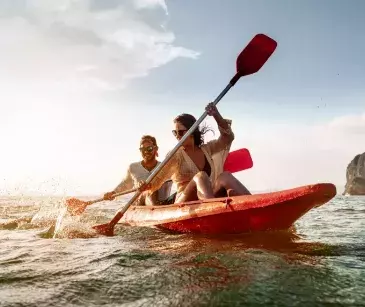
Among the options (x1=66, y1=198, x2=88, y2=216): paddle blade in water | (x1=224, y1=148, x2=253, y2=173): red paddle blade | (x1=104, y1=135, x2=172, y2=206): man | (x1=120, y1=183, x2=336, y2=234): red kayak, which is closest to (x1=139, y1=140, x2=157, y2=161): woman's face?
(x1=104, y1=135, x2=172, y2=206): man

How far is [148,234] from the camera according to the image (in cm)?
588

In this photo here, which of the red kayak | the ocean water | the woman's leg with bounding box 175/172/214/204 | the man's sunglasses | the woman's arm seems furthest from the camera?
the man's sunglasses

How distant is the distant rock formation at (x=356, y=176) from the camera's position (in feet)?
311

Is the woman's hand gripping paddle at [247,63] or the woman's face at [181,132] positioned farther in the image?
the woman's hand gripping paddle at [247,63]

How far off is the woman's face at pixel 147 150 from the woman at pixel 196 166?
1232 millimetres

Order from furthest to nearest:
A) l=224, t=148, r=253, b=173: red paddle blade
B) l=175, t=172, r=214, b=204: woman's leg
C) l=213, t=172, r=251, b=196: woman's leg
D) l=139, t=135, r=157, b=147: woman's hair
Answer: l=224, t=148, r=253, b=173: red paddle blade → l=139, t=135, r=157, b=147: woman's hair → l=175, t=172, r=214, b=204: woman's leg → l=213, t=172, r=251, b=196: woman's leg

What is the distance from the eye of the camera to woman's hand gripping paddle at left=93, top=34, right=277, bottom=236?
21.3 feet

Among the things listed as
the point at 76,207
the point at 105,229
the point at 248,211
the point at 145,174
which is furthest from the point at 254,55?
the point at 76,207

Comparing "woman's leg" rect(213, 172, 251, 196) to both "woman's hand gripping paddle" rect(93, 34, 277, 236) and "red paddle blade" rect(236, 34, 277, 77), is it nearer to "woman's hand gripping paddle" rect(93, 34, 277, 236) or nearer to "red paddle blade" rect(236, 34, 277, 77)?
"woman's hand gripping paddle" rect(93, 34, 277, 236)

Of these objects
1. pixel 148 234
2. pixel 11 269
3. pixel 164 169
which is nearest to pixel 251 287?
pixel 11 269

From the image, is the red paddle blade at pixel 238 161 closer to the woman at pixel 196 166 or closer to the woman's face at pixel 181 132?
the woman at pixel 196 166

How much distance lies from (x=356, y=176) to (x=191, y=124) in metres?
105

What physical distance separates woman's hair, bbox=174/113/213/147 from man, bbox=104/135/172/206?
143 centimetres

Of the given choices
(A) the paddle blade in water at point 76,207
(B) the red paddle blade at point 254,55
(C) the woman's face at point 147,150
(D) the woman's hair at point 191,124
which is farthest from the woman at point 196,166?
(A) the paddle blade in water at point 76,207
